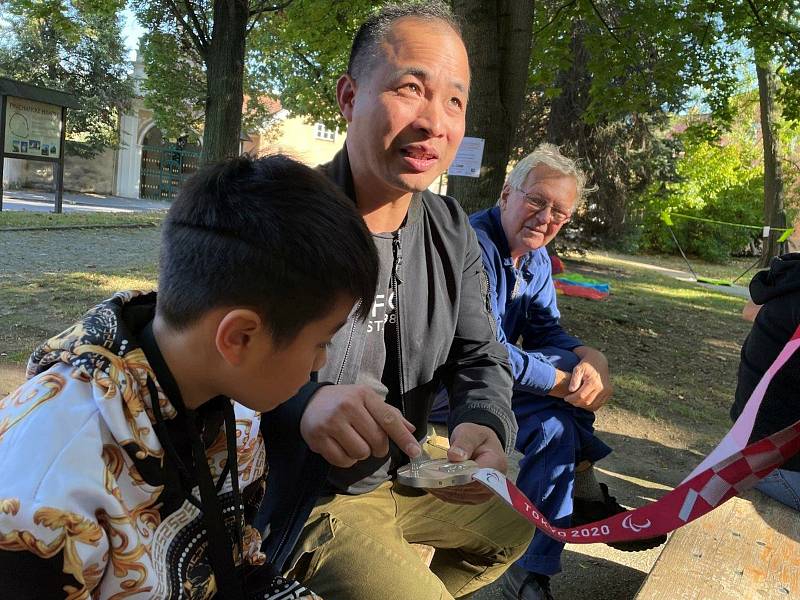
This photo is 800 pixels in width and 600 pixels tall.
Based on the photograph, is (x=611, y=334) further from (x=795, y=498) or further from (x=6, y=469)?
(x=6, y=469)

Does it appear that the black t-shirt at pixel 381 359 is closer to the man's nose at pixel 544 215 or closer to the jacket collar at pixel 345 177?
the jacket collar at pixel 345 177

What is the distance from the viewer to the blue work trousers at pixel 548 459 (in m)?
2.82

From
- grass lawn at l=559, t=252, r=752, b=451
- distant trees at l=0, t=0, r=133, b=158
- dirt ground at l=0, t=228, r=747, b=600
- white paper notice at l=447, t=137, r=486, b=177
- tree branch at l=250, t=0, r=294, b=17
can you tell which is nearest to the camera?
dirt ground at l=0, t=228, r=747, b=600

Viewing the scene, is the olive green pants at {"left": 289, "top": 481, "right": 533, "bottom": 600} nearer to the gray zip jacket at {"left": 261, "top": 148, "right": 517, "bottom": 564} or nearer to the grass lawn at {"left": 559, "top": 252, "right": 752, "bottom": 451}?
the gray zip jacket at {"left": 261, "top": 148, "right": 517, "bottom": 564}

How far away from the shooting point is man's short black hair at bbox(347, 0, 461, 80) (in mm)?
2090

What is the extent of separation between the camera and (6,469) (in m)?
1.07

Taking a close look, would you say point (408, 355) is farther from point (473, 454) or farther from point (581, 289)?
point (581, 289)

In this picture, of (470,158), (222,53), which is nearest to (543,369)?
(470,158)

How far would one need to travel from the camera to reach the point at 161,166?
29.5 m

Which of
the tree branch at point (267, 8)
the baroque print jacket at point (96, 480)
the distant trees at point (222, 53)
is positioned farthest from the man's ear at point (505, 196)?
the tree branch at point (267, 8)

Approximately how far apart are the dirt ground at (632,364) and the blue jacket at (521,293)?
1.12 meters

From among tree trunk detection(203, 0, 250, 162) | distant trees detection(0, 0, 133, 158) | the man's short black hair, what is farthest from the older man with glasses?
distant trees detection(0, 0, 133, 158)

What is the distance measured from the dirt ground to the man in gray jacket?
1.24 metres

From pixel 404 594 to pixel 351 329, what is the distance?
0.67 m
